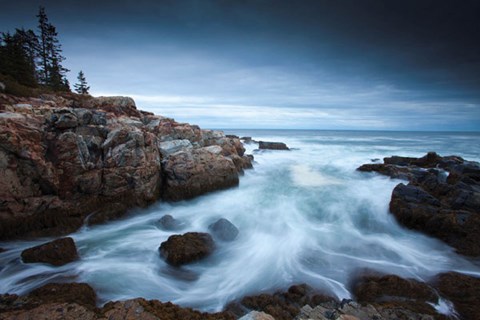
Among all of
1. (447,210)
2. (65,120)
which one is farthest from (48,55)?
(447,210)

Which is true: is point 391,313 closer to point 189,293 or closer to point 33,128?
point 189,293

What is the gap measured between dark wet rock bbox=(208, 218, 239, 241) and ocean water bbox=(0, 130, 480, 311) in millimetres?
259

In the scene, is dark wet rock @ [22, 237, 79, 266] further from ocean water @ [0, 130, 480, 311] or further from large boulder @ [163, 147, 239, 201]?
large boulder @ [163, 147, 239, 201]

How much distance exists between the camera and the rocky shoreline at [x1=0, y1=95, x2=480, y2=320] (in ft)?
15.5

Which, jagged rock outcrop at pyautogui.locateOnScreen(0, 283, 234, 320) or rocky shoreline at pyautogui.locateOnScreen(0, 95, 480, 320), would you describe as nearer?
jagged rock outcrop at pyautogui.locateOnScreen(0, 283, 234, 320)

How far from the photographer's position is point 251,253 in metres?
8.84

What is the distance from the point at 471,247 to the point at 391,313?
625 cm

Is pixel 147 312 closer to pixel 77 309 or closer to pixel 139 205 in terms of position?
pixel 77 309

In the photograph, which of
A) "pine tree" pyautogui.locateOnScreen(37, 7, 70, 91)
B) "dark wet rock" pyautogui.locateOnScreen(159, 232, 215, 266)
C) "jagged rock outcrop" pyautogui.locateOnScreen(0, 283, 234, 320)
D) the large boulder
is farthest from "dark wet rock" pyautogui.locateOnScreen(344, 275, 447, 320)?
"pine tree" pyautogui.locateOnScreen(37, 7, 70, 91)

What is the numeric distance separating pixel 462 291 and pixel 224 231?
24.2ft

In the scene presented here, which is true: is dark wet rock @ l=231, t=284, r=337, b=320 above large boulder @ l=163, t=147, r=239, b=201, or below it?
below

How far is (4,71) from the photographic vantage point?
642 inches

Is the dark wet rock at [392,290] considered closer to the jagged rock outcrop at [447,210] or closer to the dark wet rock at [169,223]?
the jagged rock outcrop at [447,210]

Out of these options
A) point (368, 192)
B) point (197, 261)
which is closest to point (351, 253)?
point (197, 261)
